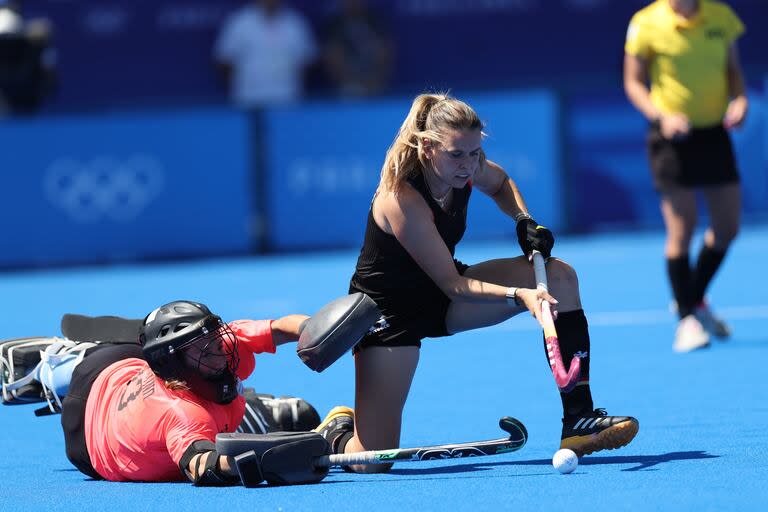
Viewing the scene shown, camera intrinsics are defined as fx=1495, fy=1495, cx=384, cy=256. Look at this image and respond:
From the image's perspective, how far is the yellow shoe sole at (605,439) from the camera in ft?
18.0

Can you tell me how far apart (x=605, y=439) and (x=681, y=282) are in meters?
3.44

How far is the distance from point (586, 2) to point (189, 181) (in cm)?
597

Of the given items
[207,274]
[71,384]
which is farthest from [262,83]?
[71,384]

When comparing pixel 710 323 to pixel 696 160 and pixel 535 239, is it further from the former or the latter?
pixel 535 239

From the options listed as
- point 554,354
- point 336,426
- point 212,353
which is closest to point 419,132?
point 554,354

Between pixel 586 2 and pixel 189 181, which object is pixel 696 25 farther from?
pixel 586 2

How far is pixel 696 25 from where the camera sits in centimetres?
866

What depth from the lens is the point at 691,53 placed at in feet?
28.4

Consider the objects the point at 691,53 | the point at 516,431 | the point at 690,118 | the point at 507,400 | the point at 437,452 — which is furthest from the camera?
the point at 690,118

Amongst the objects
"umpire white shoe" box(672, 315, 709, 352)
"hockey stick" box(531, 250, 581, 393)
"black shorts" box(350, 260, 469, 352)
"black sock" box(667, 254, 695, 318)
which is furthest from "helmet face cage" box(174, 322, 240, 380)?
"black sock" box(667, 254, 695, 318)

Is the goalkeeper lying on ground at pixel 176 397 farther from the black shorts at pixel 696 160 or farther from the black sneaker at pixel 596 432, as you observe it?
the black shorts at pixel 696 160

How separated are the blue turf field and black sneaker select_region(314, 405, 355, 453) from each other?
0.82 ft

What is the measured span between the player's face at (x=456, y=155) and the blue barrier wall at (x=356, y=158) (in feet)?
28.0

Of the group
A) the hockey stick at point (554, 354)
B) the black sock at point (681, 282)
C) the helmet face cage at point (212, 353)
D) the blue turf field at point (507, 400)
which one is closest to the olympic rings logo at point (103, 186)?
the blue turf field at point (507, 400)
